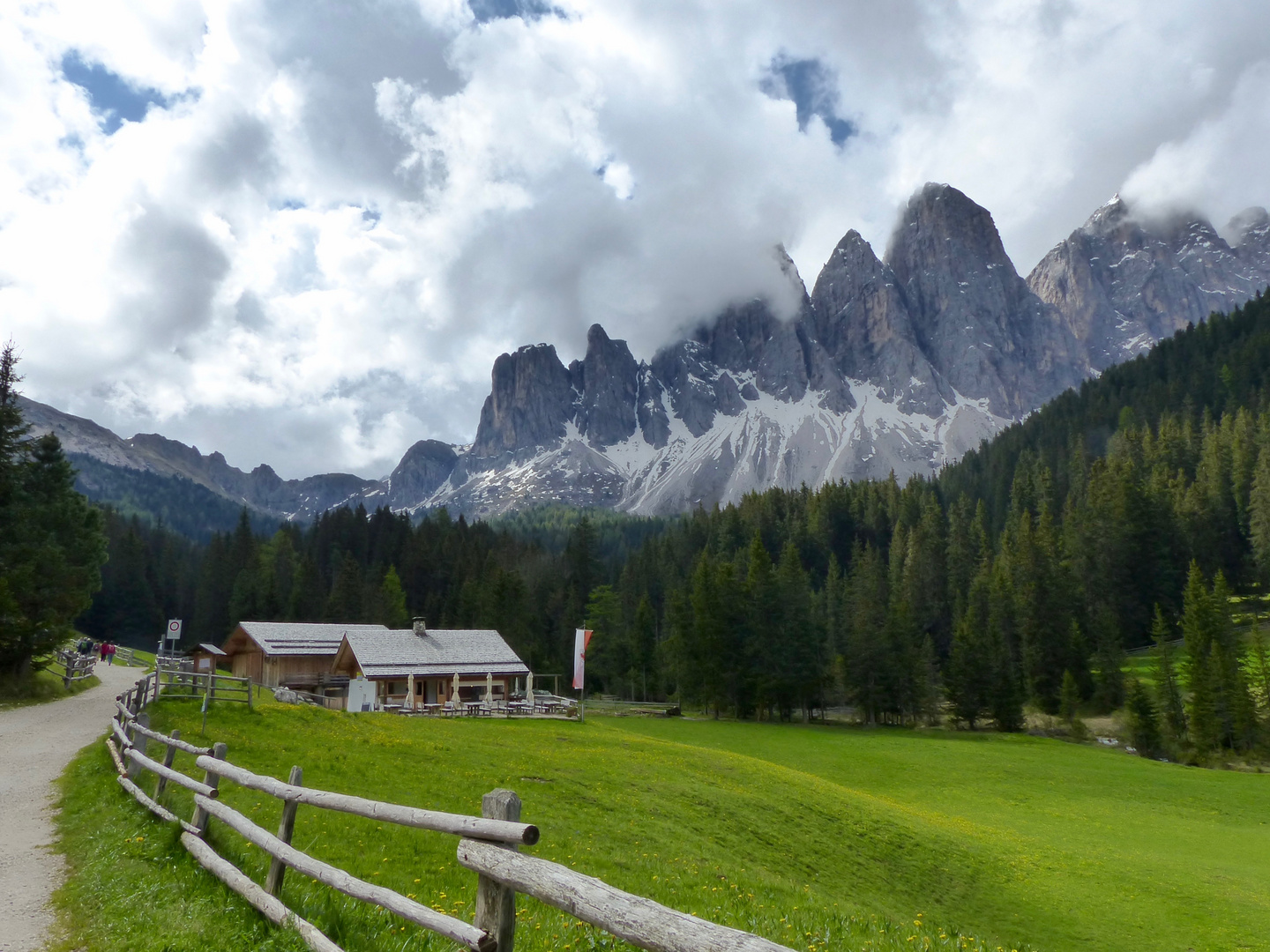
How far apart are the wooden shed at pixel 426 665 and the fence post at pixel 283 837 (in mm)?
50345

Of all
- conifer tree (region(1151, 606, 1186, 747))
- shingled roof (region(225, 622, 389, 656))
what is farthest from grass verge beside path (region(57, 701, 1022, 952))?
conifer tree (region(1151, 606, 1186, 747))

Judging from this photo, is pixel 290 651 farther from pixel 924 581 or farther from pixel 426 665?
pixel 924 581

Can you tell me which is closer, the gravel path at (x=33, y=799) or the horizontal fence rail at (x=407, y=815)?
the horizontal fence rail at (x=407, y=815)

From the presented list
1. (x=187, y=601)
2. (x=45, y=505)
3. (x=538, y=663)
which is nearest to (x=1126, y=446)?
(x=538, y=663)

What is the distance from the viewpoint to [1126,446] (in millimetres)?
123438

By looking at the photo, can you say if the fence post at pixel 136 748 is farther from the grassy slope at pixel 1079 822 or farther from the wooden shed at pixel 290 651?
the wooden shed at pixel 290 651

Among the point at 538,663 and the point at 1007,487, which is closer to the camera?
the point at 538,663

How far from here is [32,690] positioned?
35.9 metres

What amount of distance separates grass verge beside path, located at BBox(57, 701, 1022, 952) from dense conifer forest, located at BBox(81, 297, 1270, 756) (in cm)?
4605

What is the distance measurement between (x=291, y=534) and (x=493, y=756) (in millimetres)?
124575

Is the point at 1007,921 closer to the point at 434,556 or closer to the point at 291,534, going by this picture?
the point at 434,556

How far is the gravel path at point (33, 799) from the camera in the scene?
30.1 ft

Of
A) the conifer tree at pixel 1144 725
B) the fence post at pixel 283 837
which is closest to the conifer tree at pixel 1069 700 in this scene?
the conifer tree at pixel 1144 725

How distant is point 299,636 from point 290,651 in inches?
102
